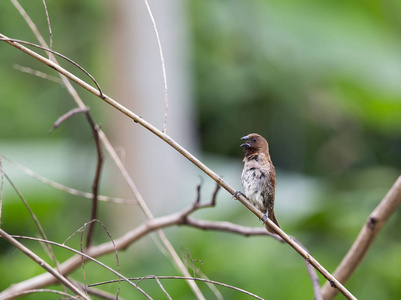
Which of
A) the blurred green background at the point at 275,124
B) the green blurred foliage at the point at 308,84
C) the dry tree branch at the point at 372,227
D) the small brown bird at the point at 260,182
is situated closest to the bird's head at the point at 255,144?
the small brown bird at the point at 260,182

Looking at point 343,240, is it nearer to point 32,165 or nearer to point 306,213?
point 306,213

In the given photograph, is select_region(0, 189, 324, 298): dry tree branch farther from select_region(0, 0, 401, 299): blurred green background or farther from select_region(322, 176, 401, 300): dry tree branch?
select_region(0, 0, 401, 299): blurred green background

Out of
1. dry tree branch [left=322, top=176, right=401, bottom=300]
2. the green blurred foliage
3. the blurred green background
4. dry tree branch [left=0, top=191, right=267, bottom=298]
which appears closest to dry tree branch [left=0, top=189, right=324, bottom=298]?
dry tree branch [left=0, top=191, right=267, bottom=298]

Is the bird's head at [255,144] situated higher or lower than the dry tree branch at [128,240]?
higher

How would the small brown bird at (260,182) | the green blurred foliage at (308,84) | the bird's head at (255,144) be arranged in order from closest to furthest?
the bird's head at (255,144)
the small brown bird at (260,182)
the green blurred foliage at (308,84)

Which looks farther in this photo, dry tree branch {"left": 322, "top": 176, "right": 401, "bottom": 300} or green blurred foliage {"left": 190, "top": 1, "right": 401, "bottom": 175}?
green blurred foliage {"left": 190, "top": 1, "right": 401, "bottom": 175}

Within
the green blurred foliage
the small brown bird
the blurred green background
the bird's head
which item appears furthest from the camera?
the green blurred foliage

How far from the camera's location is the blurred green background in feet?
10.3

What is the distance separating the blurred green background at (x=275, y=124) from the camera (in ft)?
10.3

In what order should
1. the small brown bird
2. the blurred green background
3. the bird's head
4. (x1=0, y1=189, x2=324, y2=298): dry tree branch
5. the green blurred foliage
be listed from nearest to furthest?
1. the bird's head
2. the small brown bird
3. (x1=0, y1=189, x2=324, y2=298): dry tree branch
4. the blurred green background
5. the green blurred foliage

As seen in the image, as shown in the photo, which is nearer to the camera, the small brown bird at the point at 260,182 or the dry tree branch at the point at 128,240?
the small brown bird at the point at 260,182

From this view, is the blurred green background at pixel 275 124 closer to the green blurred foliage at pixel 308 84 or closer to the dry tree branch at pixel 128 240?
the green blurred foliage at pixel 308 84

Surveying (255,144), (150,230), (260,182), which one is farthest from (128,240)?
(255,144)

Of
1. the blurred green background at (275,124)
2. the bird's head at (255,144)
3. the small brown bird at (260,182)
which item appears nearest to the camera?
the bird's head at (255,144)
